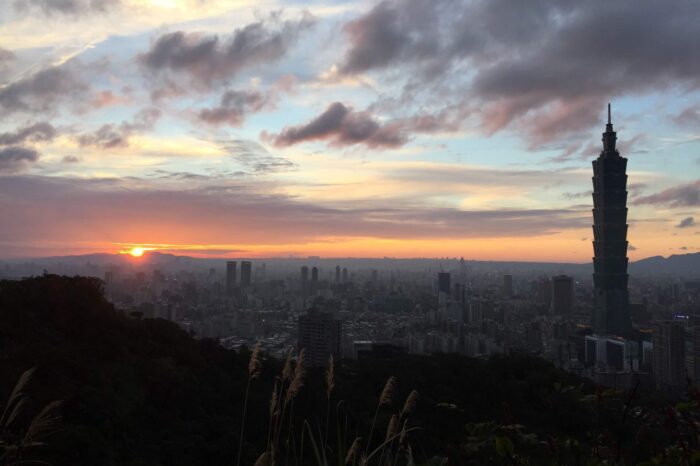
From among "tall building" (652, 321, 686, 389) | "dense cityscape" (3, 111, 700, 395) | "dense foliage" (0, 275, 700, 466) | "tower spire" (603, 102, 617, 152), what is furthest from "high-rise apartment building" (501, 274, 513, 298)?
"dense foliage" (0, 275, 700, 466)

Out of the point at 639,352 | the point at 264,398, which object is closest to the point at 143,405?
the point at 264,398

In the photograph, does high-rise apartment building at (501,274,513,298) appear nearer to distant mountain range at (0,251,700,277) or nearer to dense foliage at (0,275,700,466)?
distant mountain range at (0,251,700,277)

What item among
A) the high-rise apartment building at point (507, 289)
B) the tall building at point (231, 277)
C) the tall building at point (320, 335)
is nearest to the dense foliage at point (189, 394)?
the tall building at point (320, 335)

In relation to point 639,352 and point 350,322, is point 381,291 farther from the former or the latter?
point 639,352

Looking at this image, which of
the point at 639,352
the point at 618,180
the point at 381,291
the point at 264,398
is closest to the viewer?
the point at 264,398

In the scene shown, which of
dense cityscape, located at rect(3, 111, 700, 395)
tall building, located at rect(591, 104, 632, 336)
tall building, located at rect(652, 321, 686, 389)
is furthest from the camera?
tall building, located at rect(591, 104, 632, 336)

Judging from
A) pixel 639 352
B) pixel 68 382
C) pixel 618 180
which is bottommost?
pixel 639 352

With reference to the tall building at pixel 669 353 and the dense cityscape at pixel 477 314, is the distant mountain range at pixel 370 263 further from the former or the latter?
the tall building at pixel 669 353
